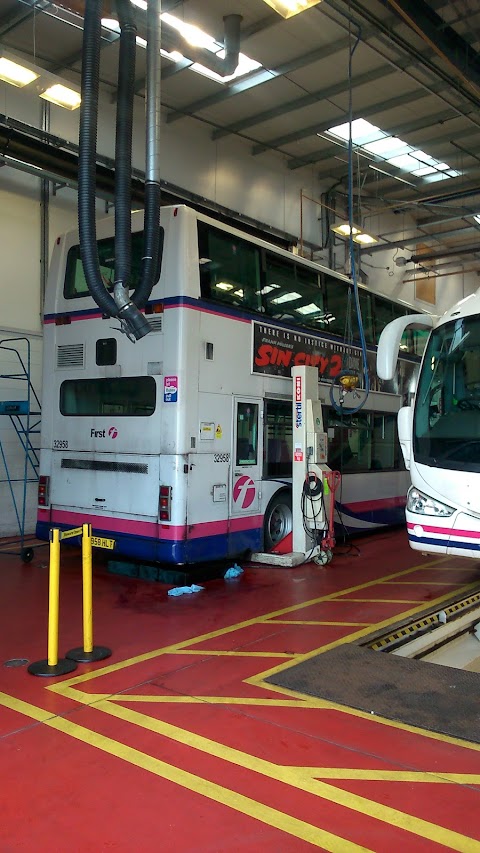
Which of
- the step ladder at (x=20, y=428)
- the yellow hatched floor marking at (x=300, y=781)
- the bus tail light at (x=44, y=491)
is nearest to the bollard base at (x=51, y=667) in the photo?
the yellow hatched floor marking at (x=300, y=781)

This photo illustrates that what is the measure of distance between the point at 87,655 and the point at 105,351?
397 cm

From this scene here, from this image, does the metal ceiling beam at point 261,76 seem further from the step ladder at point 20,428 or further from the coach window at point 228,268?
the step ladder at point 20,428

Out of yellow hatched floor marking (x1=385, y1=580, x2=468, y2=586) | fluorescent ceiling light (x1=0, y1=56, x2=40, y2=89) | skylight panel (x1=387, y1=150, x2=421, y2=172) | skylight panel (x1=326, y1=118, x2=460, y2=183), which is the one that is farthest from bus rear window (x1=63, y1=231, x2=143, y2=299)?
skylight panel (x1=387, y1=150, x2=421, y2=172)

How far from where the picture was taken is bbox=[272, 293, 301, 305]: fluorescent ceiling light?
28.9ft

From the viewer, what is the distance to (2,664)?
4910mm

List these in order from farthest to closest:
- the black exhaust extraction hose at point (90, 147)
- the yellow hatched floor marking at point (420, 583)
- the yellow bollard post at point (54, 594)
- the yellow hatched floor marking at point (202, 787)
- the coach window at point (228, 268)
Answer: the yellow hatched floor marking at point (420, 583), the coach window at point (228, 268), the black exhaust extraction hose at point (90, 147), the yellow bollard post at point (54, 594), the yellow hatched floor marking at point (202, 787)

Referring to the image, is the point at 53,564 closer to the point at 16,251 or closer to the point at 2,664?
the point at 2,664

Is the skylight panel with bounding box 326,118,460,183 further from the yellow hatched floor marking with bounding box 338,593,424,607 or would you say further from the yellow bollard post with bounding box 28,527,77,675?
the yellow bollard post with bounding box 28,527,77,675

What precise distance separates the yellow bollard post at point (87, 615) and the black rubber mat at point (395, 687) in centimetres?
138

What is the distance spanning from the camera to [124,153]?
6746 mm

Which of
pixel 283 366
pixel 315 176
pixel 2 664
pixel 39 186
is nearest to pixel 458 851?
pixel 2 664

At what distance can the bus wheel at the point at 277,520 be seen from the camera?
28.9 ft

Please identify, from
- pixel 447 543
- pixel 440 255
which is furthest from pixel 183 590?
pixel 440 255

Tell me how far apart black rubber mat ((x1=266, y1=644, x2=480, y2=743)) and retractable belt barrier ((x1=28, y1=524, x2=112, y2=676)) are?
141 centimetres
